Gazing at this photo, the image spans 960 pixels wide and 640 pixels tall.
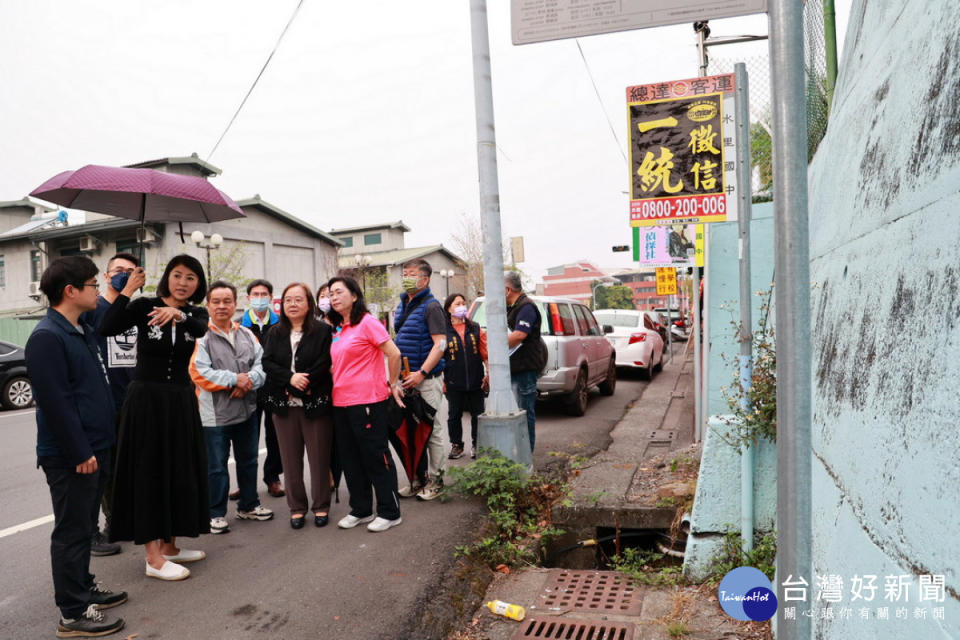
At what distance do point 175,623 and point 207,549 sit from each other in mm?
1184

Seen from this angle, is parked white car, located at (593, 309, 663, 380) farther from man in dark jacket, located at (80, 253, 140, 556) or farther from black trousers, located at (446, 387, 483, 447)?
man in dark jacket, located at (80, 253, 140, 556)

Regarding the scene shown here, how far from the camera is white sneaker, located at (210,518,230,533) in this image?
4.97 m

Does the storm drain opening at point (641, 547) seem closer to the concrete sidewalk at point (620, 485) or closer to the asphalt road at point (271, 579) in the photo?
the concrete sidewalk at point (620, 485)

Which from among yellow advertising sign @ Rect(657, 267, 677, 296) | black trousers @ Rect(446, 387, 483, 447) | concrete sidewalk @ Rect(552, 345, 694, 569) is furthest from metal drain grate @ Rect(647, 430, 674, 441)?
yellow advertising sign @ Rect(657, 267, 677, 296)

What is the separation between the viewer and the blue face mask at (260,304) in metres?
6.26

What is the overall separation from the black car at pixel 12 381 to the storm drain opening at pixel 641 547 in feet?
41.4

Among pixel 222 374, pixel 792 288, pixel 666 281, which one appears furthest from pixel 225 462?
pixel 666 281

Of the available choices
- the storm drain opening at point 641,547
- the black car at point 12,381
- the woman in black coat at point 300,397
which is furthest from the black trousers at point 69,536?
the black car at point 12,381

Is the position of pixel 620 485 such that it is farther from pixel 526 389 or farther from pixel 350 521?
pixel 350 521

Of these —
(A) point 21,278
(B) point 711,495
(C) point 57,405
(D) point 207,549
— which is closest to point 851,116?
(B) point 711,495

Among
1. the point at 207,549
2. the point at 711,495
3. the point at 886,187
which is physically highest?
the point at 886,187

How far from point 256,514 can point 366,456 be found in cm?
120

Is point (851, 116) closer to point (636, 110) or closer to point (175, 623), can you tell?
point (636, 110)

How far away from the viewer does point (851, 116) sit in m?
3.38
